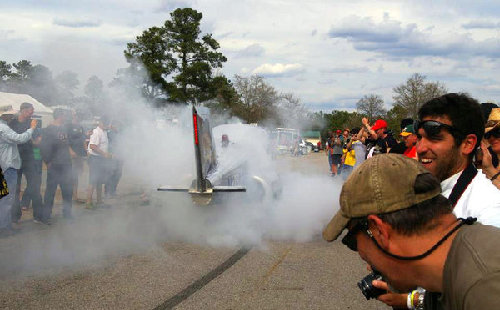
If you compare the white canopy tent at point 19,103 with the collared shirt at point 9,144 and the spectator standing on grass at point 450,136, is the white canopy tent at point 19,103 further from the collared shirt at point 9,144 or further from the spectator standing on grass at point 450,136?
the spectator standing on grass at point 450,136

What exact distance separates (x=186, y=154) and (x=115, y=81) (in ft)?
8.14

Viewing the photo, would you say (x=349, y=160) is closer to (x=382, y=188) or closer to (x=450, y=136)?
(x=450, y=136)

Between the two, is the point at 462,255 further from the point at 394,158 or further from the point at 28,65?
the point at 28,65

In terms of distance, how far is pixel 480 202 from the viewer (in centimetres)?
200

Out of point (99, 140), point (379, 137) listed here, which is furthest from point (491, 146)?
point (99, 140)

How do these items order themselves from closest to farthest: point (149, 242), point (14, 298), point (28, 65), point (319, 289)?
1. point (14, 298)
2. point (319, 289)
3. point (149, 242)
4. point (28, 65)

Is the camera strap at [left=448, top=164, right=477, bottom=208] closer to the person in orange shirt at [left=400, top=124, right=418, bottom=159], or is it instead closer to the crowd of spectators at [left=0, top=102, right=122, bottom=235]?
the person in orange shirt at [left=400, top=124, right=418, bottom=159]

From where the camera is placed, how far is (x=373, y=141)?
8.56 metres

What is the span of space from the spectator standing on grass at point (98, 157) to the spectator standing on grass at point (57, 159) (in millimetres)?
1077

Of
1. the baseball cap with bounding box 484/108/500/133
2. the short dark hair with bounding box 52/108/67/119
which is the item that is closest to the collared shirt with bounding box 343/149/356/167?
the short dark hair with bounding box 52/108/67/119

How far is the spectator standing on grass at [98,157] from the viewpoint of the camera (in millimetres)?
9365

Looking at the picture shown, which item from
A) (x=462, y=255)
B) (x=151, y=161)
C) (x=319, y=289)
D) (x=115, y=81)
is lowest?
(x=319, y=289)

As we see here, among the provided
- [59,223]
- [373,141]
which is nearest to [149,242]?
[59,223]

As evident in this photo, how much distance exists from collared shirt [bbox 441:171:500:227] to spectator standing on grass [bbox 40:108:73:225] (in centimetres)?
725
